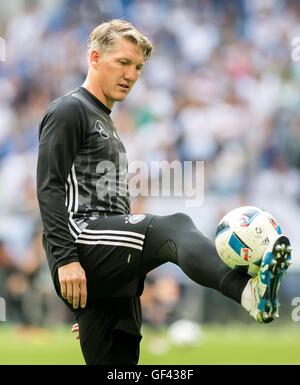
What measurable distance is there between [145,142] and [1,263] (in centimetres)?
243

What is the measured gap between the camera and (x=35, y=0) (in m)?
12.2

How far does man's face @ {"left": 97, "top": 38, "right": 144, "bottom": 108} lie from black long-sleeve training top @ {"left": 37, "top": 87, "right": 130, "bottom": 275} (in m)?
0.12

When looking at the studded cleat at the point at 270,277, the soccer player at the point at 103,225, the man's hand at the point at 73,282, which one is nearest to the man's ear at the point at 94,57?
the soccer player at the point at 103,225

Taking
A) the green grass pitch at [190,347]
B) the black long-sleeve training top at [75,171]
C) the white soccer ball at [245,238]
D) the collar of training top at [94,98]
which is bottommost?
the green grass pitch at [190,347]

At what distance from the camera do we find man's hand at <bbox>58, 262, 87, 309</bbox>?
4.38 meters

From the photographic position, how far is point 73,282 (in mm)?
4383

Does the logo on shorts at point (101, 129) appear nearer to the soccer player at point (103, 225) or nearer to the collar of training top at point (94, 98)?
the soccer player at point (103, 225)

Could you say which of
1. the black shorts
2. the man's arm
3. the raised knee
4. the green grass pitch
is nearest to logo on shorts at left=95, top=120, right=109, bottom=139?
the man's arm

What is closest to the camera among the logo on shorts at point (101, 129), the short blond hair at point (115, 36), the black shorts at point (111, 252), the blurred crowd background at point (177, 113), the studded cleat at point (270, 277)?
the studded cleat at point (270, 277)

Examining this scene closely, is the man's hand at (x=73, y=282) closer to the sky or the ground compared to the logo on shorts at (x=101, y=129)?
closer to the ground

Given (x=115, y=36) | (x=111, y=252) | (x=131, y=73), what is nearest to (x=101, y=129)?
(x=131, y=73)

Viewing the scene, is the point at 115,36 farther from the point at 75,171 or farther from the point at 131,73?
the point at 75,171

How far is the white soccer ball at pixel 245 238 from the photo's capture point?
399 centimetres

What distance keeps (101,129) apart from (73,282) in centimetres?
90
